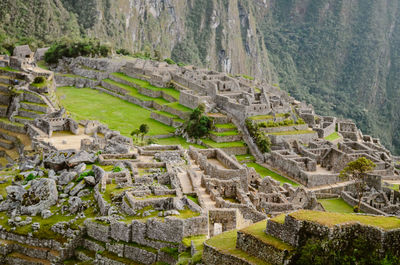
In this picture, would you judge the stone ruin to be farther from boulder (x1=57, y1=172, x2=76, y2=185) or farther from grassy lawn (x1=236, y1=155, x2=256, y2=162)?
grassy lawn (x1=236, y1=155, x2=256, y2=162)

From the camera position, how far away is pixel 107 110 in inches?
2771

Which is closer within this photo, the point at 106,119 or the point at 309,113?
the point at 106,119

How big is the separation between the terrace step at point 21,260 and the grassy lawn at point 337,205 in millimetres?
24823

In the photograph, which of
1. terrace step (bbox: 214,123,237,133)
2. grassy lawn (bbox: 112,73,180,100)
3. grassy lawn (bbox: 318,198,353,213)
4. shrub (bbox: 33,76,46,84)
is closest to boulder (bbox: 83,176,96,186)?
grassy lawn (bbox: 318,198,353,213)

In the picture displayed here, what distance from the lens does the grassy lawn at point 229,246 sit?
15.5 meters

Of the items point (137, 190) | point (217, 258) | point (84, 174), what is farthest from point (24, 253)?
point (217, 258)

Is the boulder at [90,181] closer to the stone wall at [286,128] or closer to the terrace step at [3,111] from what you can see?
the stone wall at [286,128]

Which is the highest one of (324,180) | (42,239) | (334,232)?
(334,232)

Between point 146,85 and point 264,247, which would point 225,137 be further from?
point 264,247

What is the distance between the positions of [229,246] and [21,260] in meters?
9.94

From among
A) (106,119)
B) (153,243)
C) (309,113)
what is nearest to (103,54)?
(106,119)

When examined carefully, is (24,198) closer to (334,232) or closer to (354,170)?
(334,232)

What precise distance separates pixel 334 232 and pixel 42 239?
12.5m

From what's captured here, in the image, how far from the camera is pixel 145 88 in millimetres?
79688
